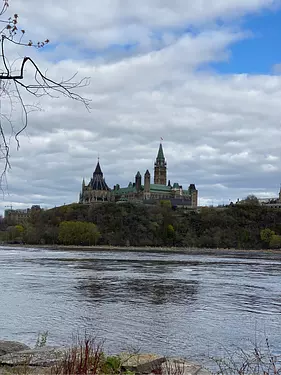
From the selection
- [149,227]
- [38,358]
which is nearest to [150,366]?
[38,358]

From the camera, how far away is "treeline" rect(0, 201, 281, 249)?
143500mm

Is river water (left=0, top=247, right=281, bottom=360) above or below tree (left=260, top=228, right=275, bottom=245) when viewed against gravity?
below

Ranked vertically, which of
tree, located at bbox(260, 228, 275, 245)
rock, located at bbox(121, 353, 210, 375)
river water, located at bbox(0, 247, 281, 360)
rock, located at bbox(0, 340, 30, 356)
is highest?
tree, located at bbox(260, 228, 275, 245)

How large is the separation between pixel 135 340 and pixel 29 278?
23466 millimetres

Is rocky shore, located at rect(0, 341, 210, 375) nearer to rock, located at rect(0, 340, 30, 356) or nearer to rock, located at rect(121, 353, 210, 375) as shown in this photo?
rock, located at rect(121, 353, 210, 375)

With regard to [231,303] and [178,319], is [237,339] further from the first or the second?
[231,303]

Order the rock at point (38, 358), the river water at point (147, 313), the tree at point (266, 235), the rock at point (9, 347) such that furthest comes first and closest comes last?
1. the tree at point (266, 235)
2. the river water at point (147, 313)
3. the rock at point (9, 347)
4. the rock at point (38, 358)

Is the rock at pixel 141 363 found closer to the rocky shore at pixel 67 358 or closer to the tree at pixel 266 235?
the rocky shore at pixel 67 358

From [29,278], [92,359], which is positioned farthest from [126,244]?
[92,359]

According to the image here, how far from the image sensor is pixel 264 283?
38406mm

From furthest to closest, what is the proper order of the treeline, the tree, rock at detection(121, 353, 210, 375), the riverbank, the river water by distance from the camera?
the tree
the treeline
the river water
rock at detection(121, 353, 210, 375)
the riverbank

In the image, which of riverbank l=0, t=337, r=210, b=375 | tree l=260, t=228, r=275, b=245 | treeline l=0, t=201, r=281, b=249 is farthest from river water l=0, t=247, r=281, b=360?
tree l=260, t=228, r=275, b=245

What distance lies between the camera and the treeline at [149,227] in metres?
144

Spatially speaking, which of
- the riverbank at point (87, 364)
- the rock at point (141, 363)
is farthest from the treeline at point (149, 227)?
the rock at point (141, 363)
